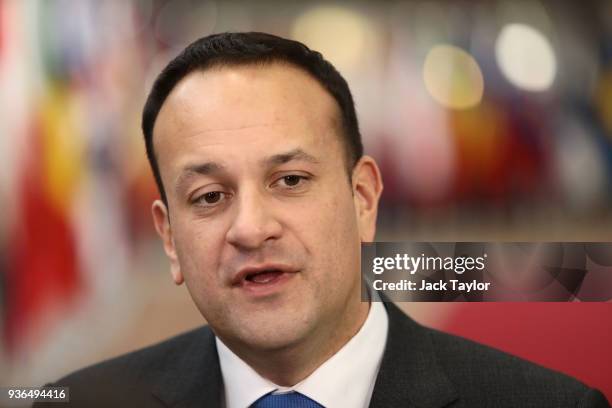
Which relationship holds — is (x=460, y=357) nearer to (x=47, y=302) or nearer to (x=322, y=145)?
(x=322, y=145)

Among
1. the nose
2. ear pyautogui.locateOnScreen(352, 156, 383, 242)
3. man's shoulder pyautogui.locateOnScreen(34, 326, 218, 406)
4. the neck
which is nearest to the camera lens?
the nose

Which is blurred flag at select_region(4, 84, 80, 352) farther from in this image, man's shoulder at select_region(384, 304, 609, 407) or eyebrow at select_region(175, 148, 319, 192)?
man's shoulder at select_region(384, 304, 609, 407)

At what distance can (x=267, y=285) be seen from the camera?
1.71 metres

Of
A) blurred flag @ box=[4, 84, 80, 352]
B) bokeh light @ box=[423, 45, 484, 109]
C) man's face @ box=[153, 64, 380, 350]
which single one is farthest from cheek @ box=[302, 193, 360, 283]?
blurred flag @ box=[4, 84, 80, 352]

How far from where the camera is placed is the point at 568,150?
1.99 metres

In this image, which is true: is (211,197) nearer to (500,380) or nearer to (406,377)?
(406,377)

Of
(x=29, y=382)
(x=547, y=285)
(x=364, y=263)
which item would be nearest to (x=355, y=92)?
(x=364, y=263)

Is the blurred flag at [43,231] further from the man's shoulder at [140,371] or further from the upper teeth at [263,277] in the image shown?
the upper teeth at [263,277]

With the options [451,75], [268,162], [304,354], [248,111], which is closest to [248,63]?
[248,111]

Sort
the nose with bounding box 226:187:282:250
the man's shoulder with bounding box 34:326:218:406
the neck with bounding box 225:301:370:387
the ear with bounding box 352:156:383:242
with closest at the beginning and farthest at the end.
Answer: the nose with bounding box 226:187:282:250, the neck with bounding box 225:301:370:387, the ear with bounding box 352:156:383:242, the man's shoulder with bounding box 34:326:218:406

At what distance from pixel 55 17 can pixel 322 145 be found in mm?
896

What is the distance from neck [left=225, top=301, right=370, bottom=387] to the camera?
5.88ft

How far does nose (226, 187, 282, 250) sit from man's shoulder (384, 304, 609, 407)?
0.50 metres

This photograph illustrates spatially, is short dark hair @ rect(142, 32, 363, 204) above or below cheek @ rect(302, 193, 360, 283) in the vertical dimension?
above
